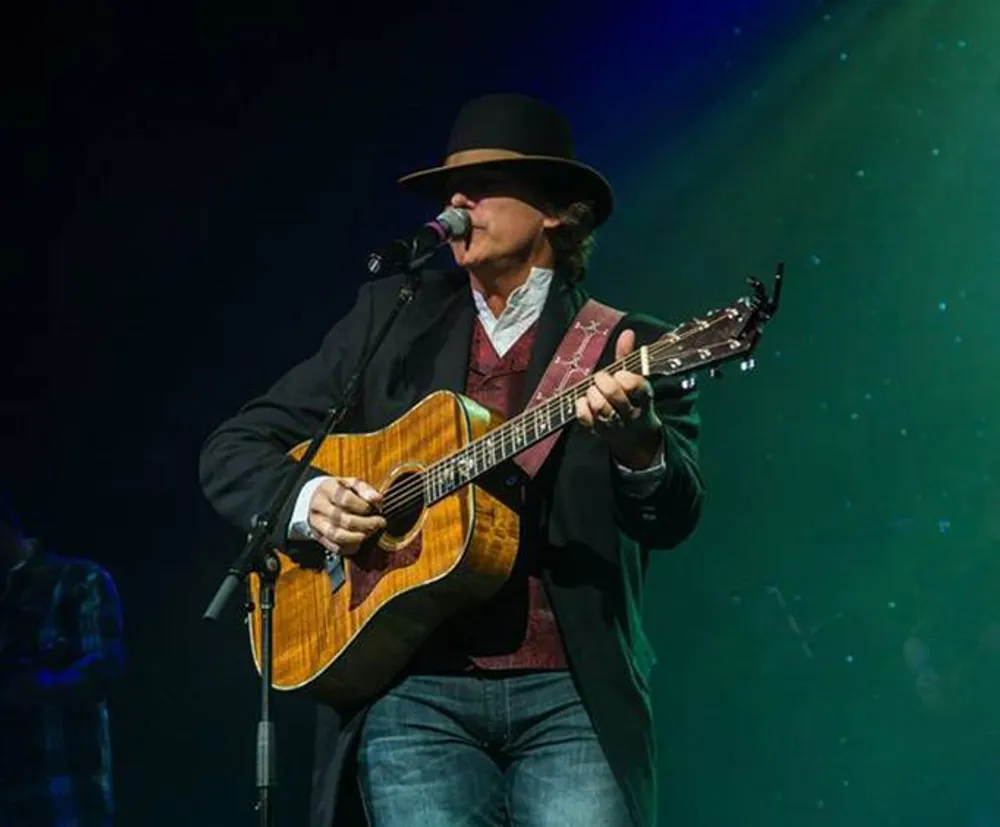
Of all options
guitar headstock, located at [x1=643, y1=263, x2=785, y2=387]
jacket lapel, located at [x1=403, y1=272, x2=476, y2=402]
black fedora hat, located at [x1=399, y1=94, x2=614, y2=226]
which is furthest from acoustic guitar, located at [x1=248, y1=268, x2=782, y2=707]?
black fedora hat, located at [x1=399, y1=94, x2=614, y2=226]

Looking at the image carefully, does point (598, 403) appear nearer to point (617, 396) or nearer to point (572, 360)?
point (617, 396)

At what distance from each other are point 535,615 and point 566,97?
3091 millimetres

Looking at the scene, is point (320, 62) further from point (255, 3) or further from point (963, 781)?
point (963, 781)

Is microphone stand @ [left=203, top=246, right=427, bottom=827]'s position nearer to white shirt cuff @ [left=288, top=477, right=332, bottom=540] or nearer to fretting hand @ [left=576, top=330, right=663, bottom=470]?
white shirt cuff @ [left=288, top=477, right=332, bottom=540]

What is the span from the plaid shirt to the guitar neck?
2.56m

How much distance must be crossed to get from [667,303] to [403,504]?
254 cm

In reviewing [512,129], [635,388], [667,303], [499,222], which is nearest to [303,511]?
[499,222]

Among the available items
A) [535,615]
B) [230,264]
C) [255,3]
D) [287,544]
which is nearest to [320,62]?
[255,3]

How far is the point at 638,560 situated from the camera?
3051 mm

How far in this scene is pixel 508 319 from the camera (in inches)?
128

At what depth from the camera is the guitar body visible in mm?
2822

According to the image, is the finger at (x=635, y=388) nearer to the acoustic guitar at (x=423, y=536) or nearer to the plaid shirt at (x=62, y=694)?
the acoustic guitar at (x=423, y=536)

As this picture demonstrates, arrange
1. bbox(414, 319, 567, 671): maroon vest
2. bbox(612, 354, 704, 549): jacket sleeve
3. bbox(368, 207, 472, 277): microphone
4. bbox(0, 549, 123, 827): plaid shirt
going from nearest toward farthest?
bbox(612, 354, 704, 549): jacket sleeve, bbox(414, 319, 567, 671): maroon vest, bbox(368, 207, 472, 277): microphone, bbox(0, 549, 123, 827): plaid shirt

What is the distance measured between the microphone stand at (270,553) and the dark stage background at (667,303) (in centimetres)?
232
